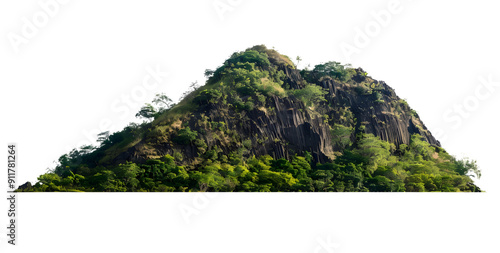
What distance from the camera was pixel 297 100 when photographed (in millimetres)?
29547

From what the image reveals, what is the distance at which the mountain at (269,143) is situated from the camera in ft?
75.5

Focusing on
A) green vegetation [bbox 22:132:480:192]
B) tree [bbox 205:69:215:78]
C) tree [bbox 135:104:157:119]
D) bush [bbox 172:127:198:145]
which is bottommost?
green vegetation [bbox 22:132:480:192]

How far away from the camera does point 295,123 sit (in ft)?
92.1

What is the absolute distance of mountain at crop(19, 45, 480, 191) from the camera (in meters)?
23.0

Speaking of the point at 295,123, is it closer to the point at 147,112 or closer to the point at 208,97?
the point at 208,97

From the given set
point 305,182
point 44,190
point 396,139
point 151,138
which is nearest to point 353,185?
point 305,182

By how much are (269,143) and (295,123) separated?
2.29m

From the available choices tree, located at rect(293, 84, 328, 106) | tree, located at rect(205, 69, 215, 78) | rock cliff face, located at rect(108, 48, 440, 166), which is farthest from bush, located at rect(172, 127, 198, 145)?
tree, located at rect(293, 84, 328, 106)

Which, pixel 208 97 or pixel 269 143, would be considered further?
pixel 208 97

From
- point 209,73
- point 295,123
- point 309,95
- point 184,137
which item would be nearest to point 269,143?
point 295,123

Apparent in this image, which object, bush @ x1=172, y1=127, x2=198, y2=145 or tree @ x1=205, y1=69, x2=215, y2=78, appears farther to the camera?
tree @ x1=205, y1=69, x2=215, y2=78

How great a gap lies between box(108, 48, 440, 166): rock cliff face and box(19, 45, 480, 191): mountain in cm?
7

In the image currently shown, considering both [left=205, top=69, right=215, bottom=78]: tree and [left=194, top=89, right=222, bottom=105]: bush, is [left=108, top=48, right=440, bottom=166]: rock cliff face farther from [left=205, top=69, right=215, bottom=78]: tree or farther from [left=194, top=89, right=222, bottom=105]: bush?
[left=205, top=69, right=215, bottom=78]: tree

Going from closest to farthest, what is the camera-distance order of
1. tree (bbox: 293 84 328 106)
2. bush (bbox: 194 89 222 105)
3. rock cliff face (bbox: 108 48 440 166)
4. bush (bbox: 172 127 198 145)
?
bush (bbox: 172 127 198 145) < rock cliff face (bbox: 108 48 440 166) < bush (bbox: 194 89 222 105) < tree (bbox: 293 84 328 106)
